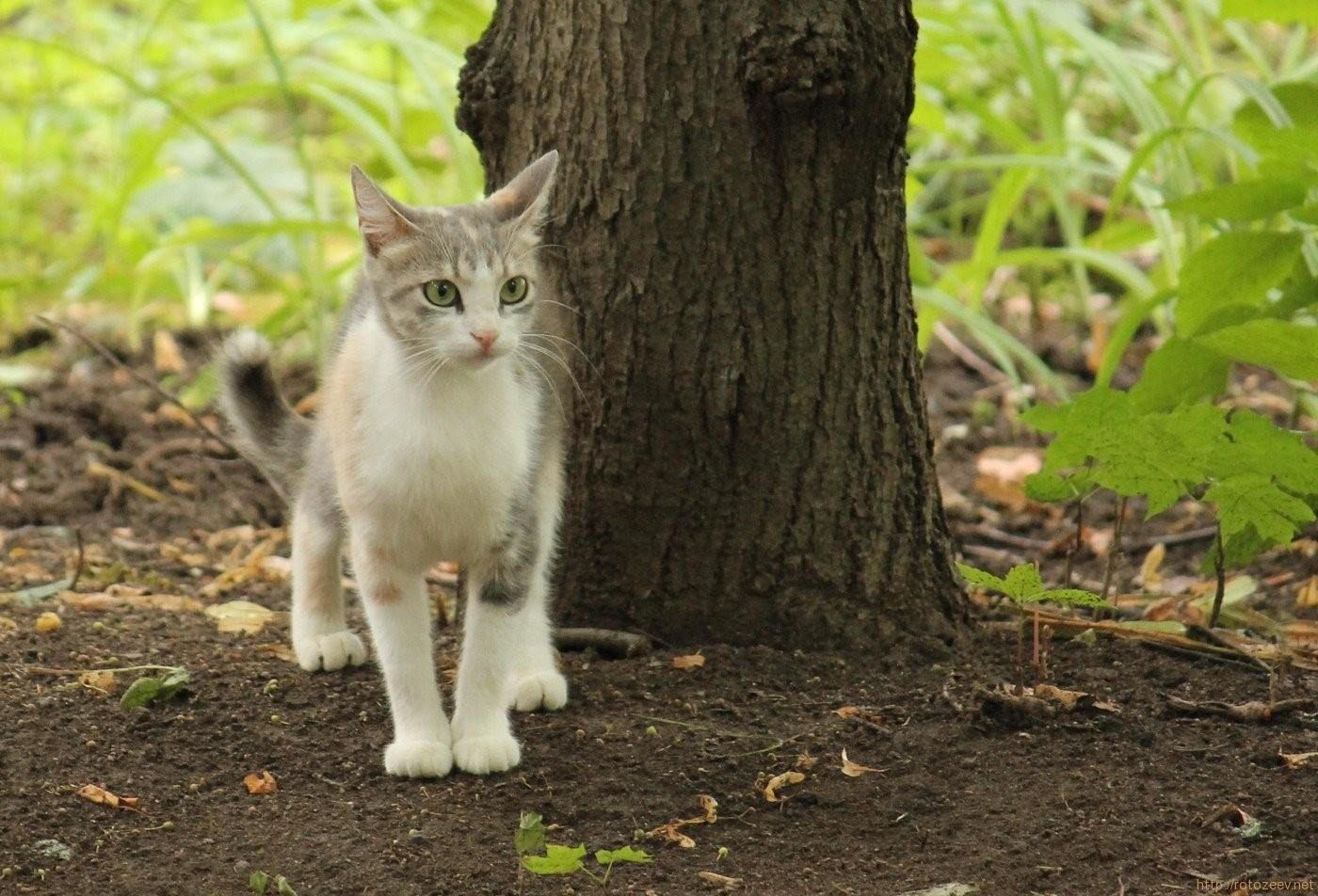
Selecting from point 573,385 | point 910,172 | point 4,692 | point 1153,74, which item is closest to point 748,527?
point 573,385

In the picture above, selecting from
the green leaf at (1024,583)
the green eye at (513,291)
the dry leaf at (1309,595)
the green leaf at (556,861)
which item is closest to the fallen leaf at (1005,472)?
the dry leaf at (1309,595)

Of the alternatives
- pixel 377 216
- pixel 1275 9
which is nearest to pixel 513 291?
pixel 377 216

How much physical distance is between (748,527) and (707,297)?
0.42 m

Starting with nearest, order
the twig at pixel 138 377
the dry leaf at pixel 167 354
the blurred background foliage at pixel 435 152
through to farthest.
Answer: the twig at pixel 138 377 → the blurred background foliage at pixel 435 152 → the dry leaf at pixel 167 354

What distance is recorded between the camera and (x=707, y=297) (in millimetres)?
2643

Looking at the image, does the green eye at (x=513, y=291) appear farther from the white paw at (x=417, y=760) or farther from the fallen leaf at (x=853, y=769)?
the fallen leaf at (x=853, y=769)

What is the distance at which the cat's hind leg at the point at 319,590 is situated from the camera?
2764 mm

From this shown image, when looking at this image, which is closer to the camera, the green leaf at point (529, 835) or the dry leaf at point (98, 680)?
the green leaf at point (529, 835)

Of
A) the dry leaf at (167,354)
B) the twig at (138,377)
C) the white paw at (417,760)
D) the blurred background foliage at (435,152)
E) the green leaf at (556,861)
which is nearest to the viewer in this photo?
the green leaf at (556,861)

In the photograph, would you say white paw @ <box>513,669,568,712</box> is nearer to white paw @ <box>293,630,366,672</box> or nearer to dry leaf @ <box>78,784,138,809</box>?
white paw @ <box>293,630,366,672</box>

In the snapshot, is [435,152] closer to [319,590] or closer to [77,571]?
[77,571]

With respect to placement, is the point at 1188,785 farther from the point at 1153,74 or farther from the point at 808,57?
the point at 1153,74

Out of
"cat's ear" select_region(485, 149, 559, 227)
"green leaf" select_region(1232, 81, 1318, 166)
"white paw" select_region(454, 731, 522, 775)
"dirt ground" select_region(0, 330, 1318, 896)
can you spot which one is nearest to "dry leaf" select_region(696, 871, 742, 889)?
"dirt ground" select_region(0, 330, 1318, 896)

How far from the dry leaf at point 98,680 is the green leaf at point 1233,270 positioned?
208 centimetres
